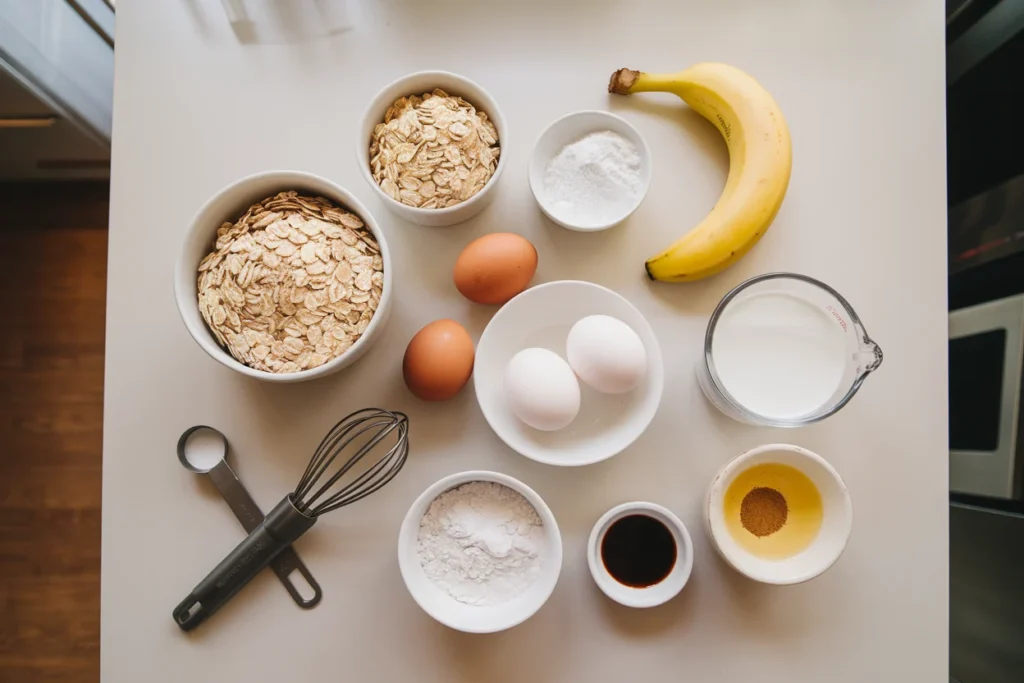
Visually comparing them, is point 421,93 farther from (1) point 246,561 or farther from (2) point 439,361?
(1) point 246,561

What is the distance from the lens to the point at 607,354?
742 millimetres

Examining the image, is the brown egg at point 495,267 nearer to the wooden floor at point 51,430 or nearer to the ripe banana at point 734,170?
the ripe banana at point 734,170

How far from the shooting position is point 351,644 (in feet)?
2.76

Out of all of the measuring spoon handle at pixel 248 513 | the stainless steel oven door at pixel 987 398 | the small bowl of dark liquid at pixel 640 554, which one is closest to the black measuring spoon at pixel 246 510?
the measuring spoon handle at pixel 248 513

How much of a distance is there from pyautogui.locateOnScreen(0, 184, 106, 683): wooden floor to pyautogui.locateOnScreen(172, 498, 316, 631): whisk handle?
69 centimetres

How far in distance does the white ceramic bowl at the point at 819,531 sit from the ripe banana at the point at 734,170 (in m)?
0.26

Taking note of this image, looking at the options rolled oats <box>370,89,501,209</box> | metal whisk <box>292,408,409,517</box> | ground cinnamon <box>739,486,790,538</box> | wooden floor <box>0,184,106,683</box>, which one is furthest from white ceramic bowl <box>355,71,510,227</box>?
wooden floor <box>0,184,106,683</box>

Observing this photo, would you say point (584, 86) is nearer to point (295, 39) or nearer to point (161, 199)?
point (295, 39)

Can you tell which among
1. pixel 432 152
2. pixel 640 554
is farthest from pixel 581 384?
pixel 432 152

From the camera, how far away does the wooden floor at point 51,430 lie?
52.4 inches

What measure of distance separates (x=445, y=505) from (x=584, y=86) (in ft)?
2.02

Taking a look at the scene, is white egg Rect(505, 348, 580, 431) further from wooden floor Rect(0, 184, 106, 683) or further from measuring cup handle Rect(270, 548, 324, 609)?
wooden floor Rect(0, 184, 106, 683)

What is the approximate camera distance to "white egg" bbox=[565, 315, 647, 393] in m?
0.74

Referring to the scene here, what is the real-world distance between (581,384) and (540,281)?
16 cm
